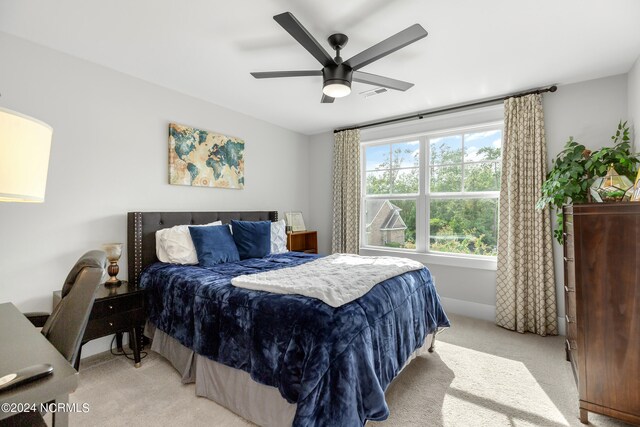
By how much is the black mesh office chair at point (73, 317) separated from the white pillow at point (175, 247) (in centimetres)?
159

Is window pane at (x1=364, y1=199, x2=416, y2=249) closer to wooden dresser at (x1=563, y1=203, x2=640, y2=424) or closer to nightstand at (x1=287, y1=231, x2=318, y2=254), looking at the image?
nightstand at (x1=287, y1=231, x2=318, y2=254)

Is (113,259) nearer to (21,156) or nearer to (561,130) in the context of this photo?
(21,156)

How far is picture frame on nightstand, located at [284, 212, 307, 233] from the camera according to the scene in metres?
4.55

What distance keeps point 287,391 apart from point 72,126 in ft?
9.03

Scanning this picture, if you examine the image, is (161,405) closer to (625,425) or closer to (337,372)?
(337,372)

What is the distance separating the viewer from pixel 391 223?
173 inches

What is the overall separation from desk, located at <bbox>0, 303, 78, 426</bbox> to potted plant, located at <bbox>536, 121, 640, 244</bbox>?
3.38m

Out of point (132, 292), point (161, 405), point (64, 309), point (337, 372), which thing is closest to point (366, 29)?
point (337, 372)

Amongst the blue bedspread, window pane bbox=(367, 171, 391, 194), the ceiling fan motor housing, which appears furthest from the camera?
window pane bbox=(367, 171, 391, 194)

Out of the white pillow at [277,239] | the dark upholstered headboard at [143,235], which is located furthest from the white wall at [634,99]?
the dark upholstered headboard at [143,235]

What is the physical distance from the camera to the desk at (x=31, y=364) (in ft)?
2.52

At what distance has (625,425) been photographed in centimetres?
179

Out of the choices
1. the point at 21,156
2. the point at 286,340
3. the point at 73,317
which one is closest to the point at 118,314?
the point at 73,317

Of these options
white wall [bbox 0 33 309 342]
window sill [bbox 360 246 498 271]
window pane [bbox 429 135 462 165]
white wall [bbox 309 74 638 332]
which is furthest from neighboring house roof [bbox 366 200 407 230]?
white wall [bbox 0 33 309 342]
